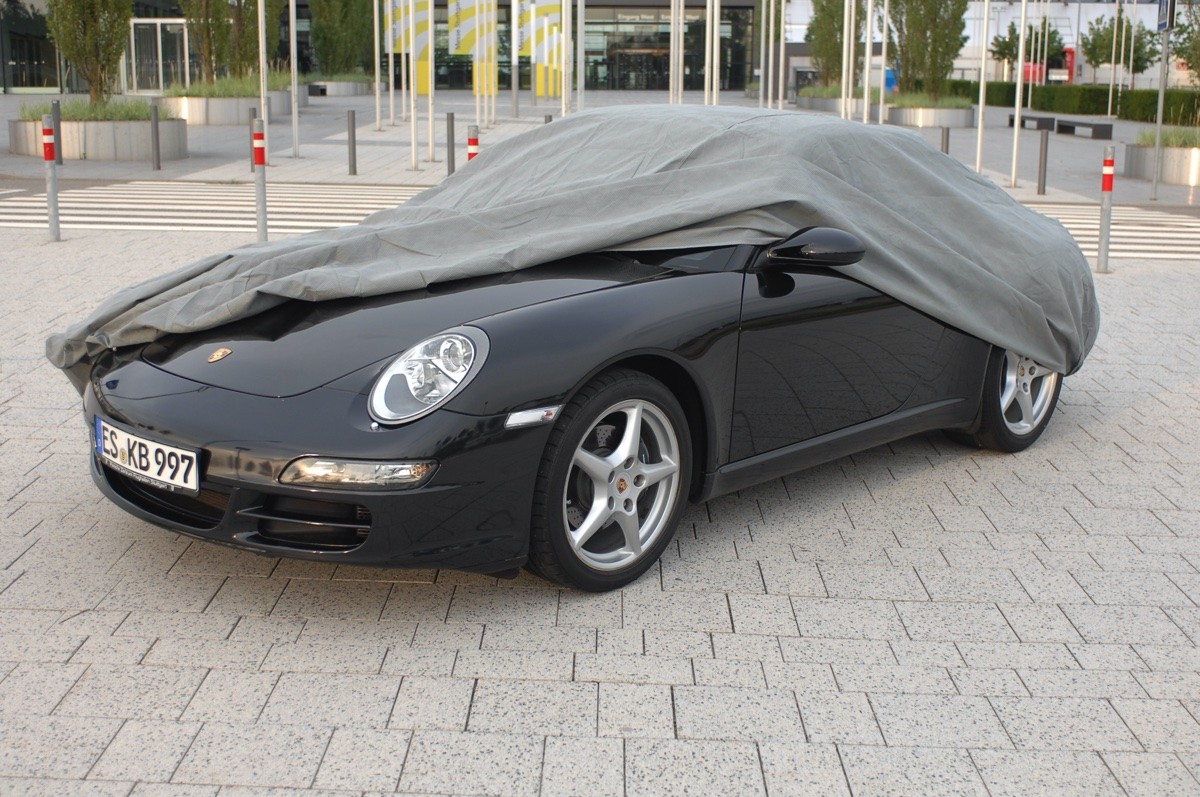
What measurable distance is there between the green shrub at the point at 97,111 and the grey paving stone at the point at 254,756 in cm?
2061

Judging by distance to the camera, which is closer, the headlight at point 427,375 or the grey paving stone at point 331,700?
the grey paving stone at point 331,700

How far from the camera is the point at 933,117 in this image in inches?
1497

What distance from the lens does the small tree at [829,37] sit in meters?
48.4

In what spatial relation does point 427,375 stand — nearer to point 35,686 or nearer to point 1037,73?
point 35,686

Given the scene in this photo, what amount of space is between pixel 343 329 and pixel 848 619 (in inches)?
68.4

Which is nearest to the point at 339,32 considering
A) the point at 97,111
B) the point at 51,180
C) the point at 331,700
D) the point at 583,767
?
the point at 97,111

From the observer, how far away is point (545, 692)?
3490 millimetres

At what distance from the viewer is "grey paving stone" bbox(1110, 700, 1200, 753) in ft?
10.7

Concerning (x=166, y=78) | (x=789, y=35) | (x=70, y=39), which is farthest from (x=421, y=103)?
(x=789, y=35)

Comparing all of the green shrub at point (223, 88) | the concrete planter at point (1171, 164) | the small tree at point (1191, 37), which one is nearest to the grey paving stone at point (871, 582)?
the concrete planter at point (1171, 164)

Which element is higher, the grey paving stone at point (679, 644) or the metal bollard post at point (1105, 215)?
the metal bollard post at point (1105, 215)

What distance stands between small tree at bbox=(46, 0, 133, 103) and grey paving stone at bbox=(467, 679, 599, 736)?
20.4 m

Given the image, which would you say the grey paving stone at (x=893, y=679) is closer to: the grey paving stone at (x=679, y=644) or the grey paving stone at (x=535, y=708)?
the grey paving stone at (x=679, y=644)

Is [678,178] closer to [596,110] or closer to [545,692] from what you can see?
[596,110]
